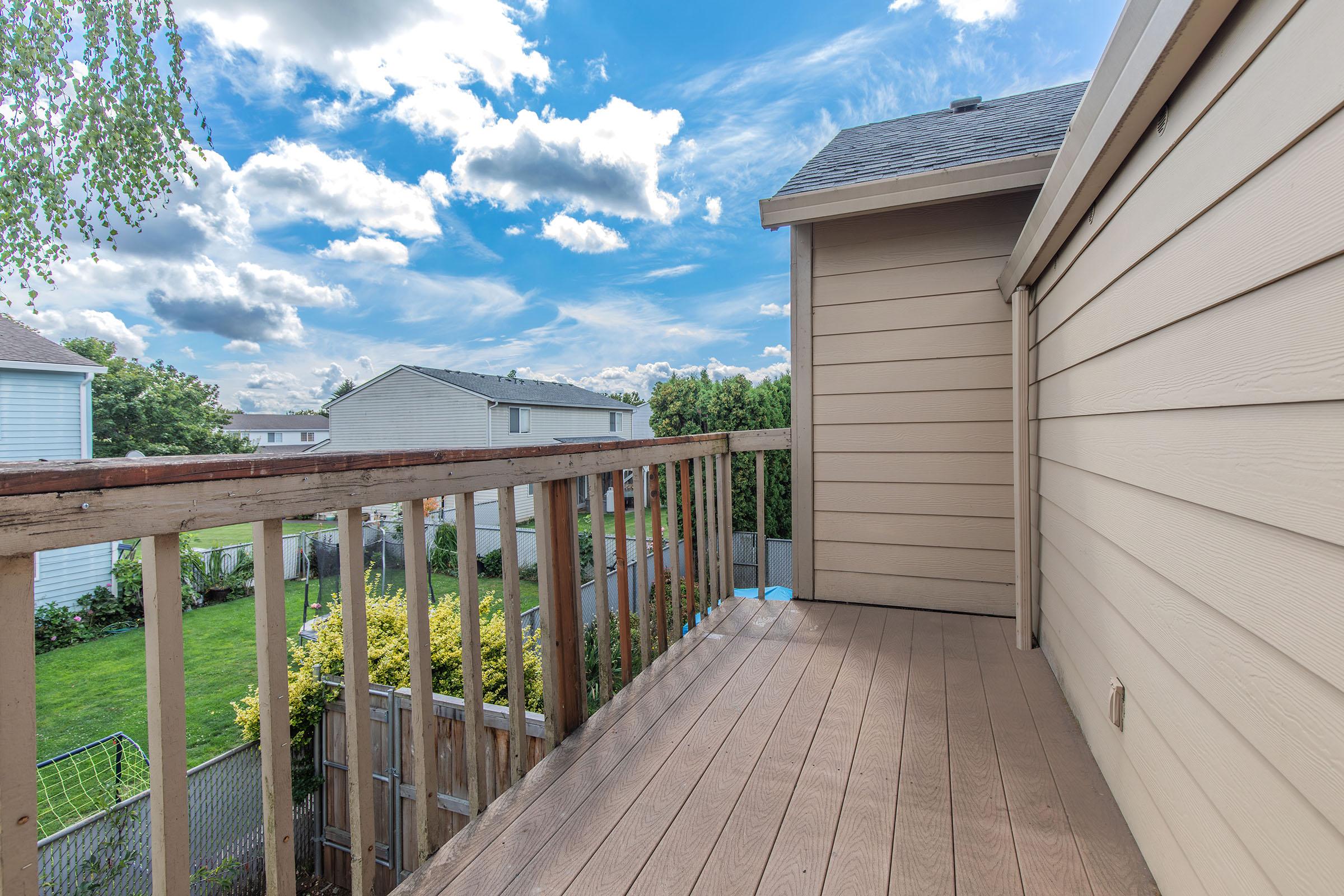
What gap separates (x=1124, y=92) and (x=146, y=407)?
38.2ft

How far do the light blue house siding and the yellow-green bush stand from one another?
4209 millimetres

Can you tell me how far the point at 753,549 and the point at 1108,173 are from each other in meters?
7.82

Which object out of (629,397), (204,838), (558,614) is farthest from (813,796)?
(629,397)

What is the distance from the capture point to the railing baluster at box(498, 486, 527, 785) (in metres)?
1.50

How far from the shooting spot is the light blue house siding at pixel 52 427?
6.16 metres

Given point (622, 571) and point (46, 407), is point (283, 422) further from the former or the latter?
point (622, 571)

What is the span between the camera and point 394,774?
3217mm

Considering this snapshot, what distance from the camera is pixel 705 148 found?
19.7 m

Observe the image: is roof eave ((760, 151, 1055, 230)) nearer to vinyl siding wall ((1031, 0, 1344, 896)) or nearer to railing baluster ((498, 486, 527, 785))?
vinyl siding wall ((1031, 0, 1344, 896))

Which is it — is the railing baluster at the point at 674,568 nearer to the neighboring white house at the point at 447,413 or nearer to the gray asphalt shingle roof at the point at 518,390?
the neighboring white house at the point at 447,413

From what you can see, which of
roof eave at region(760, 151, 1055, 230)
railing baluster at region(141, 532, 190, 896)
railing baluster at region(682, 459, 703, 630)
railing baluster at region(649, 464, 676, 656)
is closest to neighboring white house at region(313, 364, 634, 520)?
railing baluster at region(682, 459, 703, 630)

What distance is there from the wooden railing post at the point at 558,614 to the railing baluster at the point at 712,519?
132 centimetres

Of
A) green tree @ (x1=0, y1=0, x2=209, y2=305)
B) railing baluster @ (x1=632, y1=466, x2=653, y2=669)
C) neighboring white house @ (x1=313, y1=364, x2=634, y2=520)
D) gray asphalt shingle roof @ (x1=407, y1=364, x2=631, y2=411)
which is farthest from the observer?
gray asphalt shingle roof @ (x1=407, y1=364, x2=631, y2=411)

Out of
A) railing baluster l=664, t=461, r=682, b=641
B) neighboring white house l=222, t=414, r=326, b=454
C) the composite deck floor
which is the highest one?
neighboring white house l=222, t=414, r=326, b=454
